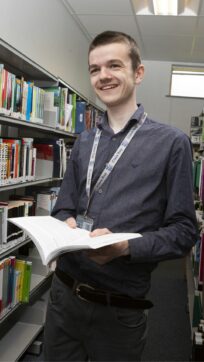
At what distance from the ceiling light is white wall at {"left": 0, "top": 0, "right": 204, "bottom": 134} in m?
1.00

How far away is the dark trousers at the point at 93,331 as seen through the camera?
46.9 inches

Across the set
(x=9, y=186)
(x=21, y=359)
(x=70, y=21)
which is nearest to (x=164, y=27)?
(x=70, y=21)

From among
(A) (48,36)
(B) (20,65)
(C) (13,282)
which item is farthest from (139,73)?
(A) (48,36)

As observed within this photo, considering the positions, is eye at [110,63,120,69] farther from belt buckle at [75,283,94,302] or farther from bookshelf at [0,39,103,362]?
bookshelf at [0,39,103,362]

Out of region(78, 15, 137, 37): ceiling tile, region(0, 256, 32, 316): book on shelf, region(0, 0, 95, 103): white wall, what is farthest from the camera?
region(78, 15, 137, 37): ceiling tile

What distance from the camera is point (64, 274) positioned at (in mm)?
1292

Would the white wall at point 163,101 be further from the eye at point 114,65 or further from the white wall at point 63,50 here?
the eye at point 114,65

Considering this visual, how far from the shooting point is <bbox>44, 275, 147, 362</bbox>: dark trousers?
1192 millimetres

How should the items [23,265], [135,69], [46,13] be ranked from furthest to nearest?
[46,13], [23,265], [135,69]

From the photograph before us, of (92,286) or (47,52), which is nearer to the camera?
(92,286)

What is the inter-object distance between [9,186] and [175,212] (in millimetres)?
1233

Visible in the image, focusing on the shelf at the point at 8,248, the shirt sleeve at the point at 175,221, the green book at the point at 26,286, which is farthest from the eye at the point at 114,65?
the green book at the point at 26,286

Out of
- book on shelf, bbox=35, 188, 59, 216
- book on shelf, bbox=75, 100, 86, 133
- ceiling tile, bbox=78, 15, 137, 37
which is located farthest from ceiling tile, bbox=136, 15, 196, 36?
book on shelf, bbox=35, 188, 59, 216

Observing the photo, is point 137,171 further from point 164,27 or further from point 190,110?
point 190,110
